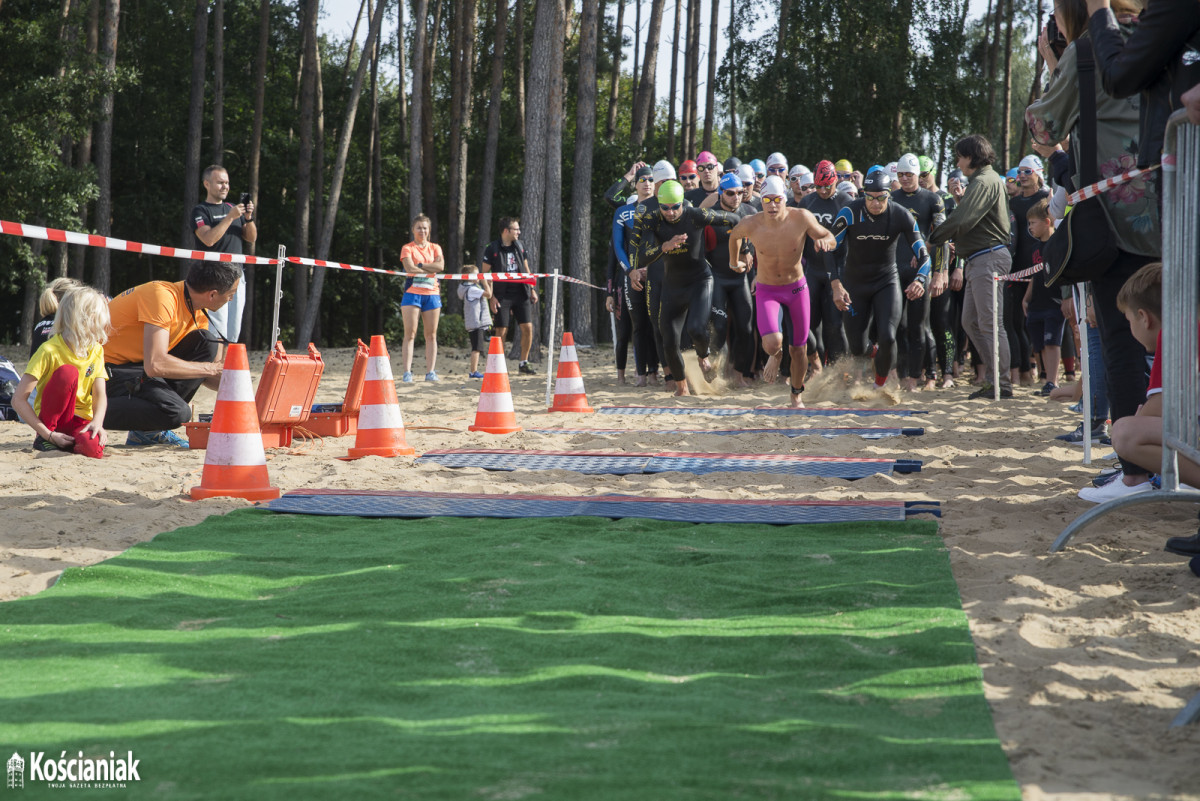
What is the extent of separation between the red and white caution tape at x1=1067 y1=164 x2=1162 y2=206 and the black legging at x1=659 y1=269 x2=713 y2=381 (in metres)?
7.24

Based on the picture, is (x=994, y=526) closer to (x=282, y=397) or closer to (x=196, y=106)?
(x=282, y=397)

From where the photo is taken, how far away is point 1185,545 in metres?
4.41

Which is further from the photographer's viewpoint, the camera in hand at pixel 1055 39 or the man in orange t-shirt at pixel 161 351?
the man in orange t-shirt at pixel 161 351

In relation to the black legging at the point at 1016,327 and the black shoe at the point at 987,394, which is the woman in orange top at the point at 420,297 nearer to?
the black shoe at the point at 987,394

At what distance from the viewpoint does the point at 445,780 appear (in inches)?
93.0

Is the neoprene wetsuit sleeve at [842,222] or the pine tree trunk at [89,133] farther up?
the pine tree trunk at [89,133]

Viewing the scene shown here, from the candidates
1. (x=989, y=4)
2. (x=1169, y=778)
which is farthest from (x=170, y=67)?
(x=1169, y=778)

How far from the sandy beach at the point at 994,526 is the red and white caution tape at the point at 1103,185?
1.46 meters

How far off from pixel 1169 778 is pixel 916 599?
154 centimetres

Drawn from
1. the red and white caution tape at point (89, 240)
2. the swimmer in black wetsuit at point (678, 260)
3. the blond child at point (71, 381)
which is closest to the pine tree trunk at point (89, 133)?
the swimmer in black wetsuit at point (678, 260)

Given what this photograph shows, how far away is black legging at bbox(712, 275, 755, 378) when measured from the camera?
44.2 feet

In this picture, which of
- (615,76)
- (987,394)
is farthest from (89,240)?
(615,76)

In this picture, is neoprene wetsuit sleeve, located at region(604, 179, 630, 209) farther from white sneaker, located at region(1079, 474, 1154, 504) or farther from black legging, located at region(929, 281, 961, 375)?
white sneaker, located at region(1079, 474, 1154, 504)

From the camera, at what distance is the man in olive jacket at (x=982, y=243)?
11.6 metres
